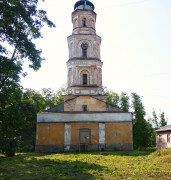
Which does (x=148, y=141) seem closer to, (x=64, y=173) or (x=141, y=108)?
(x=141, y=108)

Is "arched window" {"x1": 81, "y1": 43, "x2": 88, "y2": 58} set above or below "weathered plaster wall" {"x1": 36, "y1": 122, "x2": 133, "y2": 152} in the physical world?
above

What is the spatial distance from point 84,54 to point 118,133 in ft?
34.7

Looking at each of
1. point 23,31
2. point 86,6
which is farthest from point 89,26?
point 23,31

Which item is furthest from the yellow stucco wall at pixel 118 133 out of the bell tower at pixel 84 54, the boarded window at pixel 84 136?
the bell tower at pixel 84 54

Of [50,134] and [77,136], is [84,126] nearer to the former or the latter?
[77,136]

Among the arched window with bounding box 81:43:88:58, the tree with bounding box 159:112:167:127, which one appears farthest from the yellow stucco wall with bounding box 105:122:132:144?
the tree with bounding box 159:112:167:127

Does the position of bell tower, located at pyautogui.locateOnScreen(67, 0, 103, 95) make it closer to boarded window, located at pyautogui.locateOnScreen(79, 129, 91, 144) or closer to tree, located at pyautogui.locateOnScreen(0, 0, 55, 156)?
boarded window, located at pyautogui.locateOnScreen(79, 129, 91, 144)

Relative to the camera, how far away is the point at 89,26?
103ft

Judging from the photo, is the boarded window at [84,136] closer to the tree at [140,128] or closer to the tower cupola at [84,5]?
the tower cupola at [84,5]

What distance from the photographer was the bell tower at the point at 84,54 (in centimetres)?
2953

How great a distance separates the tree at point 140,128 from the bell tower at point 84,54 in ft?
52.1

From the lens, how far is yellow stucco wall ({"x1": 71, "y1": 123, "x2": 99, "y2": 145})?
2683cm

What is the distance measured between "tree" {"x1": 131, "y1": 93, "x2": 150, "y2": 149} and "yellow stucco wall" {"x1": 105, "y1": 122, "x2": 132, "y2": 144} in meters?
15.8

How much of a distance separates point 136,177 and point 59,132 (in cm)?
1758
